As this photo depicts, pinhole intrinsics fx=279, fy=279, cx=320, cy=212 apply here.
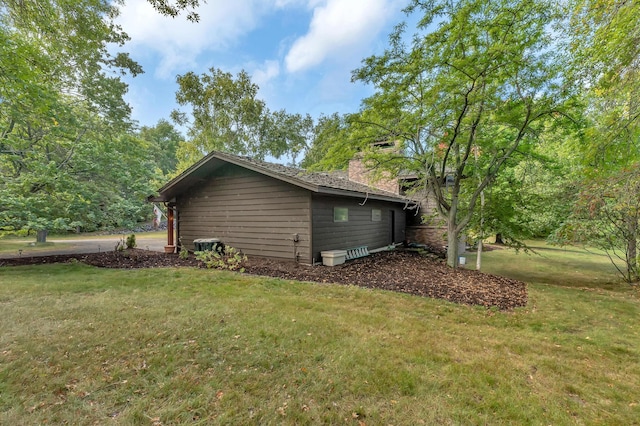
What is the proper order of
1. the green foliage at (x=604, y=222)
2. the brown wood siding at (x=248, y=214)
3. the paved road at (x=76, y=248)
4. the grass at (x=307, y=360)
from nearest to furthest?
1. the grass at (x=307, y=360)
2. the green foliage at (x=604, y=222)
3. the brown wood siding at (x=248, y=214)
4. the paved road at (x=76, y=248)

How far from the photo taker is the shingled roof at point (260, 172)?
298 inches

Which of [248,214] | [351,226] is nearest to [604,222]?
[351,226]

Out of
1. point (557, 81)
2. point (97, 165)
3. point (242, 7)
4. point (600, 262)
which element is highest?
point (242, 7)

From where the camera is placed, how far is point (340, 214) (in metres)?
9.31

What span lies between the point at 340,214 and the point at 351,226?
86 cm

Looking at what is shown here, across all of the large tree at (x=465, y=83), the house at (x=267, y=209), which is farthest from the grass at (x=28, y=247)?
the large tree at (x=465, y=83)

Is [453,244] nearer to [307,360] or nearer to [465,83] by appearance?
[465,83]

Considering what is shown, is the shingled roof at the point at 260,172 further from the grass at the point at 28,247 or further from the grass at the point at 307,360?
the grass at the point at 28,247

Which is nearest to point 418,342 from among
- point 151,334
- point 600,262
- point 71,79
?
point 151,334

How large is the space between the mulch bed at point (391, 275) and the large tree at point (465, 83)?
1323 millimetres

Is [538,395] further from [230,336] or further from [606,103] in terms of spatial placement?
[606,103]

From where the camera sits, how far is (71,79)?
986 centimetres

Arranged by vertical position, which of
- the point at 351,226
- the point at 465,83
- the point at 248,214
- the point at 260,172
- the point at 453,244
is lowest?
the point at 453,244

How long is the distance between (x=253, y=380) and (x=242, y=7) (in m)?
8.95
